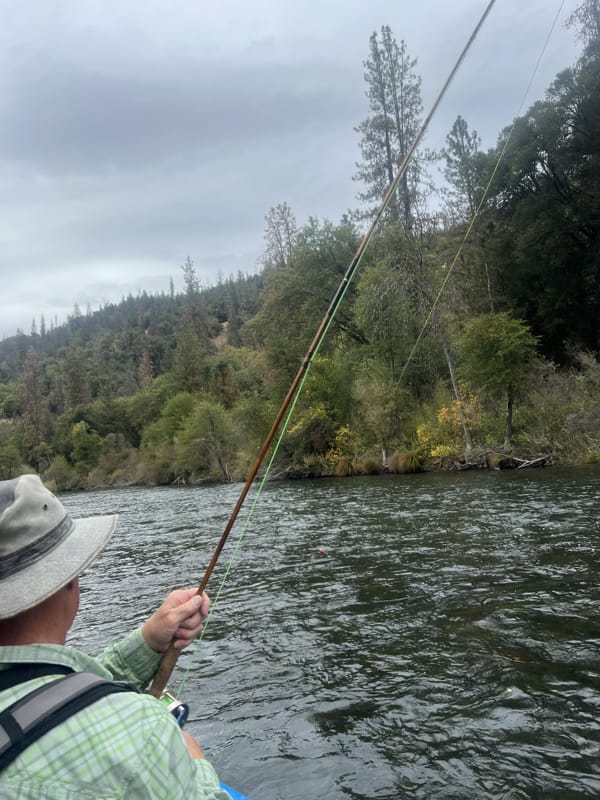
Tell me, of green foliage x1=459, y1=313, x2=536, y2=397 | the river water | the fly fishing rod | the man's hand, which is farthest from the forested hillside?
→ the man's hand

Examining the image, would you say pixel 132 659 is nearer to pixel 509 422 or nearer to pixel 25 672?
pixel 25 672

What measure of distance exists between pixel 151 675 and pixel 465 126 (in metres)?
40.4

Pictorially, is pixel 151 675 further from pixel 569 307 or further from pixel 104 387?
pixel 104 387

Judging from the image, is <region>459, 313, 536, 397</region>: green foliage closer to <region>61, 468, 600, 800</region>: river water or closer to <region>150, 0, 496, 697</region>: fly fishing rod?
<region>61, 468, 600, 800</region>: river water

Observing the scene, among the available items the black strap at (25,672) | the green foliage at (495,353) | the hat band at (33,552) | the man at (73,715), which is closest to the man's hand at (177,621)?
the man at (73,715)

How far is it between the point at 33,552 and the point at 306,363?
2.59 metres

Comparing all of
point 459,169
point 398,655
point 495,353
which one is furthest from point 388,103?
point 398,655

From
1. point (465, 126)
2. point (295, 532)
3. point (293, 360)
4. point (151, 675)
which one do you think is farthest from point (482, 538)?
point (465, 126)

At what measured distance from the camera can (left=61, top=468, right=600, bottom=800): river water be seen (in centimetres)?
405

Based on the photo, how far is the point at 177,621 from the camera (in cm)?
259

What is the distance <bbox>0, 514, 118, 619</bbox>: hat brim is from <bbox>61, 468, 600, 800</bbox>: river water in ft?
9.31

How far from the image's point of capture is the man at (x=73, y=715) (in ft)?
4.70

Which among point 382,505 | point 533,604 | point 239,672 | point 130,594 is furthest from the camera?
point 382,505

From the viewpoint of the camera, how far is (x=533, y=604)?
6.79m
